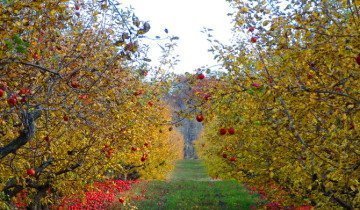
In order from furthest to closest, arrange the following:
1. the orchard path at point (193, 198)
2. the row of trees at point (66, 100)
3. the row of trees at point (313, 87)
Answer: the orchard path at point (193, 198)
the row of trees at point (66, 100)
the row of trees at point (313, 87)

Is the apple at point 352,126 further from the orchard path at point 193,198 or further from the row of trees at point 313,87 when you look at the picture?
the orchard path at point 193,198

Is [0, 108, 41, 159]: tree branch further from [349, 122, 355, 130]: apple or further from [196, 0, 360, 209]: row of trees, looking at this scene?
[349, 122, 355, 130]: apple

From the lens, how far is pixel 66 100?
8039 millimetres

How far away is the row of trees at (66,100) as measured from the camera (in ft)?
19.7

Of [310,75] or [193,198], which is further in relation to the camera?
[193,198]

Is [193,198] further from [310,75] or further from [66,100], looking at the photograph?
[310,75]

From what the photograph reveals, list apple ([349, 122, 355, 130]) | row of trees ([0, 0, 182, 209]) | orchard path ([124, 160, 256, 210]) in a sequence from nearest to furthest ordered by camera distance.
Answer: apple ([349, 122, 355, 130]), row of trees ([0, 0, 182, 209]), orchard path ([124, 160, 256, 210])

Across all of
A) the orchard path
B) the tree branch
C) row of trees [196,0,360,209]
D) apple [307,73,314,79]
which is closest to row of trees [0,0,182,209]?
the tree branch

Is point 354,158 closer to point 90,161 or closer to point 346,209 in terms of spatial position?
point 346,209

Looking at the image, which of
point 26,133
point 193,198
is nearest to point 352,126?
point 26,133

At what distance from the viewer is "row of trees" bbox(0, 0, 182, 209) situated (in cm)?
600

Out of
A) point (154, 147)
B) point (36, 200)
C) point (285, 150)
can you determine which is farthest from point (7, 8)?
point (154, 147)

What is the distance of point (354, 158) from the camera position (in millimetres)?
5414

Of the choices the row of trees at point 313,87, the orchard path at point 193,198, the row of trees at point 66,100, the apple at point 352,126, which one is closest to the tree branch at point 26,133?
the row of trees at point 66,100
